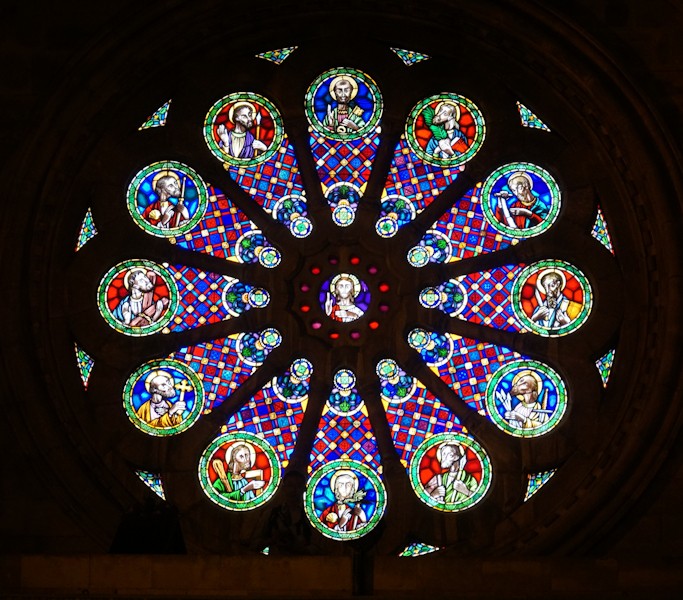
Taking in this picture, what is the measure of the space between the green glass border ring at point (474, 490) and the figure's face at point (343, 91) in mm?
3610

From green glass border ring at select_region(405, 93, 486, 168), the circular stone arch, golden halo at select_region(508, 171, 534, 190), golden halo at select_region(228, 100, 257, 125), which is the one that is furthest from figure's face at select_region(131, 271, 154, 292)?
golden halo at select_region(508, 171, 534, 190)

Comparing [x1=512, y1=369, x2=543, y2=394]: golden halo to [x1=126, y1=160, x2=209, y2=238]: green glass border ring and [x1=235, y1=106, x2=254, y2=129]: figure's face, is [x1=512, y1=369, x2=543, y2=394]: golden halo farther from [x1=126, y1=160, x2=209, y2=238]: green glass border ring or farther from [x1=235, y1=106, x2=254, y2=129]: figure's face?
[x1=235, y1=106, x2=254, y2=129]: figure's face

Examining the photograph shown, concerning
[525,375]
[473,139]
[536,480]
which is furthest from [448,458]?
[473,139]

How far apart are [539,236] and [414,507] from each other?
296cm

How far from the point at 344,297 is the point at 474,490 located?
2383 mm

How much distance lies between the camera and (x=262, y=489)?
16.8 metres

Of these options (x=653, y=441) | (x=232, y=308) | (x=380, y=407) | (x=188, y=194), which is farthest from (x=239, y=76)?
(x=653, y=441)

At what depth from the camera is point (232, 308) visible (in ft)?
57.3

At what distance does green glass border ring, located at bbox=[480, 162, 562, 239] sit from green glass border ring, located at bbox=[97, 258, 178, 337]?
3171 mm

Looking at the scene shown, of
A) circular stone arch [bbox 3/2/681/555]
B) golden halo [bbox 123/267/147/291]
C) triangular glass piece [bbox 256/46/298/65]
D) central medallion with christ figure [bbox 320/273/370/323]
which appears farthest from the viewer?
triangular glass piece [bbox 256/46/298/65]

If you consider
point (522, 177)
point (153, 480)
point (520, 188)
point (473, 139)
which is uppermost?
point (473, 139)

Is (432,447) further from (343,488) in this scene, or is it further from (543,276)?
(543,276)

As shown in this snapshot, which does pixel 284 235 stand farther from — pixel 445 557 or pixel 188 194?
pixel 445 557

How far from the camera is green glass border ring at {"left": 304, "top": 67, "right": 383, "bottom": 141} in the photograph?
59.1 ft
